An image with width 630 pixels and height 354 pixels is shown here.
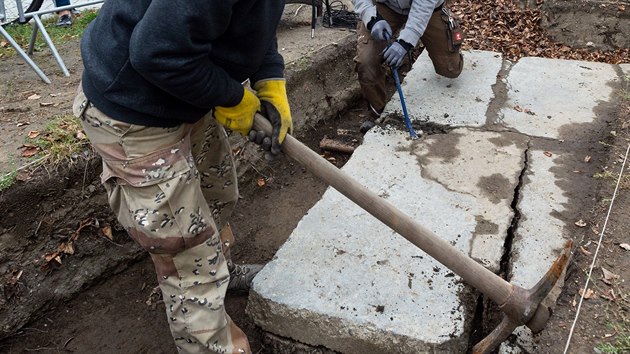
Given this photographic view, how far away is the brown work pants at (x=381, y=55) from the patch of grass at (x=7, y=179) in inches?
103

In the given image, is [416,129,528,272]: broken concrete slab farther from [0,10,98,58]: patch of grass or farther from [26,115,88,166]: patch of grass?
[0,10,98,58]: patch of grass

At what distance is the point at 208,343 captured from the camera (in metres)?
2.17

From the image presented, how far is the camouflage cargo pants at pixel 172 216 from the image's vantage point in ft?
6.48

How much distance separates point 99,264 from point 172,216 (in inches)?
54.5

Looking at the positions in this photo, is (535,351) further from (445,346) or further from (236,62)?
(236,62)

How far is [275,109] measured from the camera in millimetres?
2305

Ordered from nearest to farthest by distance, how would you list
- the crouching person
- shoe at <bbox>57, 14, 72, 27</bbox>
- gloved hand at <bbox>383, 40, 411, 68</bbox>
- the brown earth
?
the brown earth < gloved hand at <bbox>383, 40, 411, 68</bbox> < the crouching person < shoe at <bbox>57, 14, 72, 27</bbox>

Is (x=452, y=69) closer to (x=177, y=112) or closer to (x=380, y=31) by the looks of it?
(x=380, y=31)

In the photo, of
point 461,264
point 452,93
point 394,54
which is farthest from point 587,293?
point 452,93

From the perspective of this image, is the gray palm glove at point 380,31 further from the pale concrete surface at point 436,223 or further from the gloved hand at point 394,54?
the pale concrete surface at point 436,223

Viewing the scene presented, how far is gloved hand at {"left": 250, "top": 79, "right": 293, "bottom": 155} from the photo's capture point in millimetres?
2223

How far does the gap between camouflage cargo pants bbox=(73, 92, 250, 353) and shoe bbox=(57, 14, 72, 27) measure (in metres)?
3.98

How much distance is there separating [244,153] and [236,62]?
6.40 feet

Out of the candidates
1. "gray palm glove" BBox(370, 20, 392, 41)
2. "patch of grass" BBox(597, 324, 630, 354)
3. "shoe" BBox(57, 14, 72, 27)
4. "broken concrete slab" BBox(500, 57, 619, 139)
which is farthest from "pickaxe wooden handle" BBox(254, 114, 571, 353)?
"shoe" BBox(57, 14, 72, 27)
